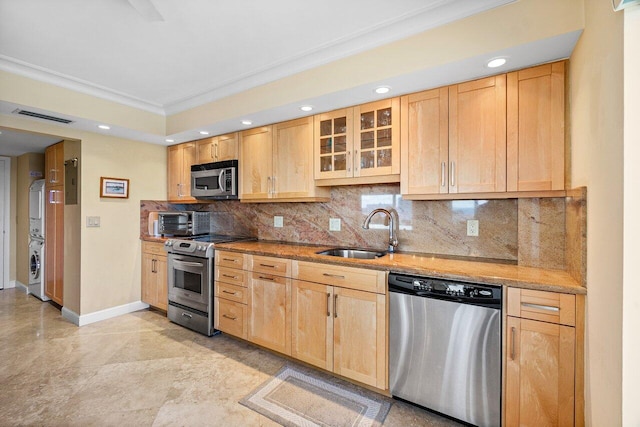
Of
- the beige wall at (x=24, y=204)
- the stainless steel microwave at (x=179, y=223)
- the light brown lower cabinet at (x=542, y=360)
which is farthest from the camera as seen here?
the beige wall at (x=24, y=204)

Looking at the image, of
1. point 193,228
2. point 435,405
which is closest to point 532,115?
point 435,405

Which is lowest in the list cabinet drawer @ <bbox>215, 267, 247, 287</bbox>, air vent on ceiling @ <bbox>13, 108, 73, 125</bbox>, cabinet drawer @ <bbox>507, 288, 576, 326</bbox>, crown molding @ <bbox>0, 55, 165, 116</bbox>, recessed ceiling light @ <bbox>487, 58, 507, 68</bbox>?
cabinet drawer @ <bbox>215, 267, 247, 287</bbox>

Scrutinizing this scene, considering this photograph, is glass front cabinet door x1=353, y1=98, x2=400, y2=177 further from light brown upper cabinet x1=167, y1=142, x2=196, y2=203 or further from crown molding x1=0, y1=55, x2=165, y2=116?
crown molding x1=0, y1=55, x2=165, y2=116

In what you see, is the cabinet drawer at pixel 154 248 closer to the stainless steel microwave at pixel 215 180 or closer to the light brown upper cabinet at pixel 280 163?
the stainless steel microwave at pixel 215 180

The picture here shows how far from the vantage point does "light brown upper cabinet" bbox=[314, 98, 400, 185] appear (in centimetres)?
234

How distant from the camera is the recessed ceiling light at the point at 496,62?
176cm

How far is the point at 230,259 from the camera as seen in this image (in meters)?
2.91

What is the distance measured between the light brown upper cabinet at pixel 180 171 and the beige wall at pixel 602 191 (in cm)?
371

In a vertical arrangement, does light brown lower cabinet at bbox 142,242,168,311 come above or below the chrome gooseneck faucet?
below

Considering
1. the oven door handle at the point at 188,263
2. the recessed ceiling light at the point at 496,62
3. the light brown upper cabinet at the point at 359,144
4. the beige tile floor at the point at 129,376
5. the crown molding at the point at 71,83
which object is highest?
the crown molding at the point at 71,83

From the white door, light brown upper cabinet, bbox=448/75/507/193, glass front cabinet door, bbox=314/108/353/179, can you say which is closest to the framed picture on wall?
glass front cabinet door, bbox=314/108/353/179

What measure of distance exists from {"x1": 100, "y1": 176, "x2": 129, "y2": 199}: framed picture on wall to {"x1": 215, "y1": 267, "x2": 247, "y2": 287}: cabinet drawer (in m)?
1.74

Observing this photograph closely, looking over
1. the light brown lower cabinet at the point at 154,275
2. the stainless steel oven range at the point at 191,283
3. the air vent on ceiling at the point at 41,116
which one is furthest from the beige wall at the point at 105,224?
the stainless steel oven range at the point at 191,283

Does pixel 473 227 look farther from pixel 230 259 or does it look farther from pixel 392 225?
pixel 230 259
